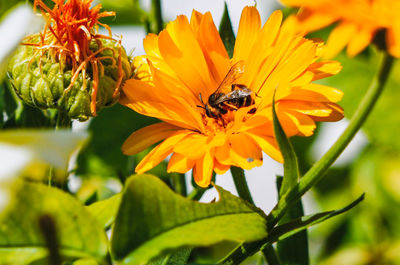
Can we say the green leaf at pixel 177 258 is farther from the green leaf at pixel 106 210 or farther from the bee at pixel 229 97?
the bee at pixel 229 97

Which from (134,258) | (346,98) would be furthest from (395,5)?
(346,98)

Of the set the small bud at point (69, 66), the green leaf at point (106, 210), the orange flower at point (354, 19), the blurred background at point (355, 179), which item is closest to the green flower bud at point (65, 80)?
the small bud at point (69, 66)

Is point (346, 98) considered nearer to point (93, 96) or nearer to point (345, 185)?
point (345, 185)

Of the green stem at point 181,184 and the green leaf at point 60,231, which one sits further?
the green stem at point 181,184

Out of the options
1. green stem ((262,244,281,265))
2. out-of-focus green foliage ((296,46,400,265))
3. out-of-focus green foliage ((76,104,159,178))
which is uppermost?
green stem ((262,244,281,265))

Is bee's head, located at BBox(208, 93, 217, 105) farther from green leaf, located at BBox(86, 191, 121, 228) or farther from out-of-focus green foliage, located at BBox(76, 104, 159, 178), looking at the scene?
green leaf, located at BBox(86, 191, 121, 228)

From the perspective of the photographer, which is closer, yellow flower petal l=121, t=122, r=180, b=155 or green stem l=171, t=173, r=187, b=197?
yellow flower petal l=121, t=122, r=180, b=155

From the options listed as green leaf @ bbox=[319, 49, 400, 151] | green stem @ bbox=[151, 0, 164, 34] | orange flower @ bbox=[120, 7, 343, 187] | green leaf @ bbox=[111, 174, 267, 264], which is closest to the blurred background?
green leaf @ bbox=[319, 49, 400, 151]

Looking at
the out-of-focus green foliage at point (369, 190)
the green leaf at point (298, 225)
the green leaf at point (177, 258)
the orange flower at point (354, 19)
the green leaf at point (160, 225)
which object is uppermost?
the orange flower at point (354, 19)
